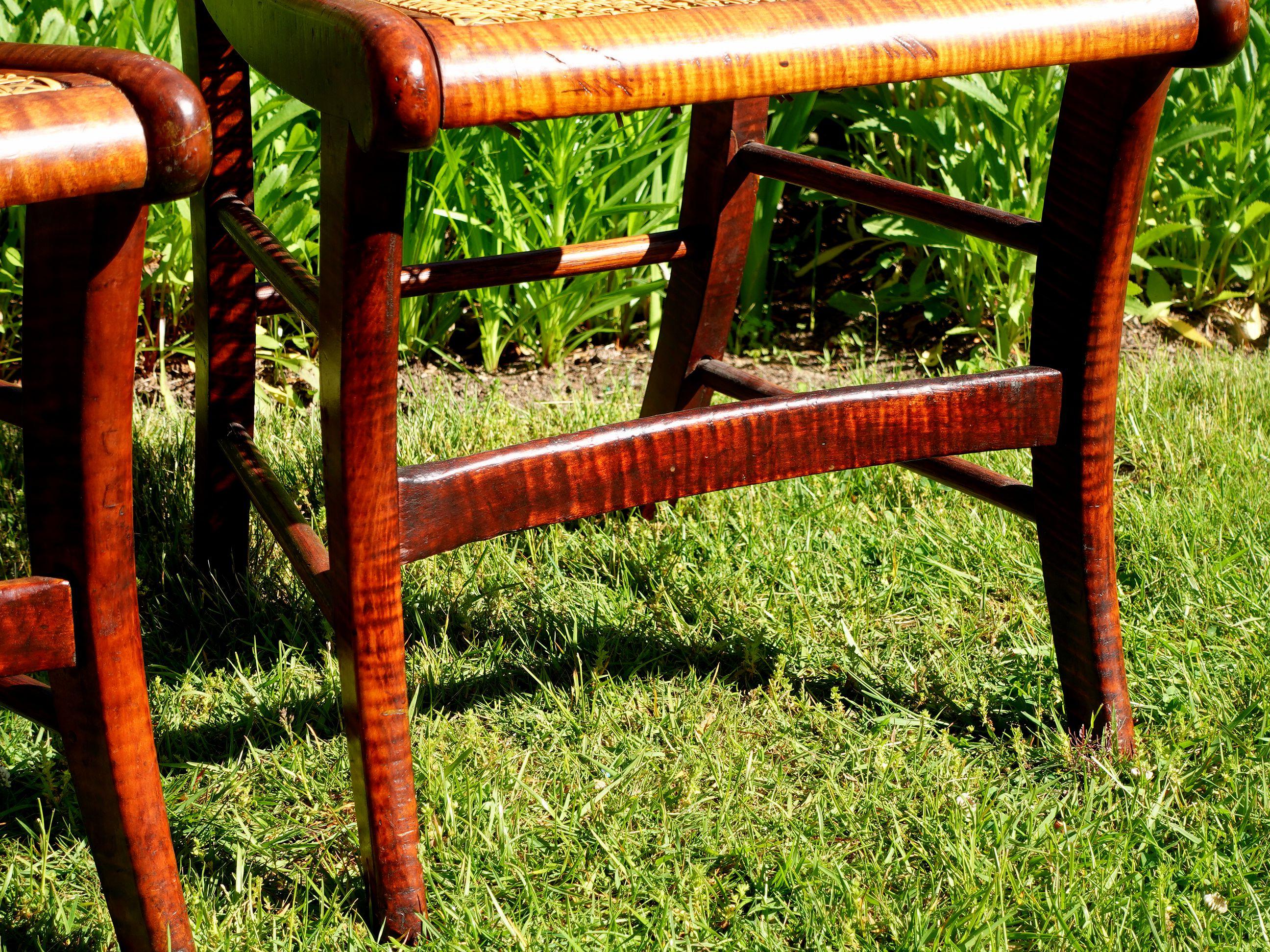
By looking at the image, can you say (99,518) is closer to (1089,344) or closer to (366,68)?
(366,68)

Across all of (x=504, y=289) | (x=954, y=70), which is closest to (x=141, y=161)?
(x=954, y=70)

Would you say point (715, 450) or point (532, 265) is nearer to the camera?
point (715, 450)

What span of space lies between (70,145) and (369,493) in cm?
38

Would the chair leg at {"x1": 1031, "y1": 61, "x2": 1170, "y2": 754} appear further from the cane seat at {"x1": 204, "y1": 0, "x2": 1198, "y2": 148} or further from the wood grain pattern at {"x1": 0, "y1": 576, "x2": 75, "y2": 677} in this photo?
the wood grain pattern at {"x1": 0, "y1": 576, "x2": 75, "y2": 677}

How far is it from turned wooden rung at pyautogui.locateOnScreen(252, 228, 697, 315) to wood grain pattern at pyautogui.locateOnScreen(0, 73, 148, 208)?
2.65 ft

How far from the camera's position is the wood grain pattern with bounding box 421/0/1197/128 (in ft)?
2.80

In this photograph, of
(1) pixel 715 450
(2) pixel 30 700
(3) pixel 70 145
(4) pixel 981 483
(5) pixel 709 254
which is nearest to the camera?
(3) pixel 70 145

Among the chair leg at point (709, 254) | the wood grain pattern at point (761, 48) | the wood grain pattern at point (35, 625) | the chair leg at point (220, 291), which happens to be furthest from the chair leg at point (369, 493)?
the chair leg at point (709, 254)

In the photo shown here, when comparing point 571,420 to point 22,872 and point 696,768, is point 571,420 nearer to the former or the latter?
point 696,768

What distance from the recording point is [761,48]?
926mm

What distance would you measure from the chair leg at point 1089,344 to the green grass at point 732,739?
0.34 feet

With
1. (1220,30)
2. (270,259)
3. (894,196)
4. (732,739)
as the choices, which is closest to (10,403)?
(270,259)

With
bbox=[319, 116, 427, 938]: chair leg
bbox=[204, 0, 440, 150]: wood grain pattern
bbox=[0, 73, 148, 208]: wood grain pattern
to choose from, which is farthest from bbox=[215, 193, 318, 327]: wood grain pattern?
bbox=[0, 73, 148, 208]: wood grain pattern

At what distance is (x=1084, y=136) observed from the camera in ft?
4.04
